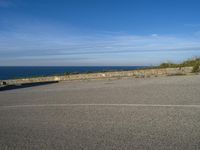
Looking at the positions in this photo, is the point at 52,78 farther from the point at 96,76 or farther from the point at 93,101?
the point at 93,101

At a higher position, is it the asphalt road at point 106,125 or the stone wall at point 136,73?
the stone wall at point 136,73

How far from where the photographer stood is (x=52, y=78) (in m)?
22.2

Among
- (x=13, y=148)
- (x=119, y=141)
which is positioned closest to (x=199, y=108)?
(x=119, y=141)

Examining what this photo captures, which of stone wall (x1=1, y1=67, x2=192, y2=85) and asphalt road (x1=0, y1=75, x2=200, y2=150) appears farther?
stone wall (x1=1, y1=67, x2=192, y2=85)

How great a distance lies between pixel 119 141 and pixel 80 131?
106 centimetres

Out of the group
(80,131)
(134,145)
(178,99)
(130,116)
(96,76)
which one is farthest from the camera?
(96,76)

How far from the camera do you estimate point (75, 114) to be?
7141mm

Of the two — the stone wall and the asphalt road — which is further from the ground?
the stone wall

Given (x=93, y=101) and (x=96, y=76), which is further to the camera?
(x=96, y=76)

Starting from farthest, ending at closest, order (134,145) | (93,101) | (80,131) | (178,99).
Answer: (93,101), (178,99), (80,131), (134,145)

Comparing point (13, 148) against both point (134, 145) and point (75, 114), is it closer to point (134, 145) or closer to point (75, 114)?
point (134, 145)

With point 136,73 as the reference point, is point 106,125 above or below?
below

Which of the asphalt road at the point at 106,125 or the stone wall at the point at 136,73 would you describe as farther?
the stone wall at the point at 136,73

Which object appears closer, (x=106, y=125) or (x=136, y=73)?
(x=106, y=125)
